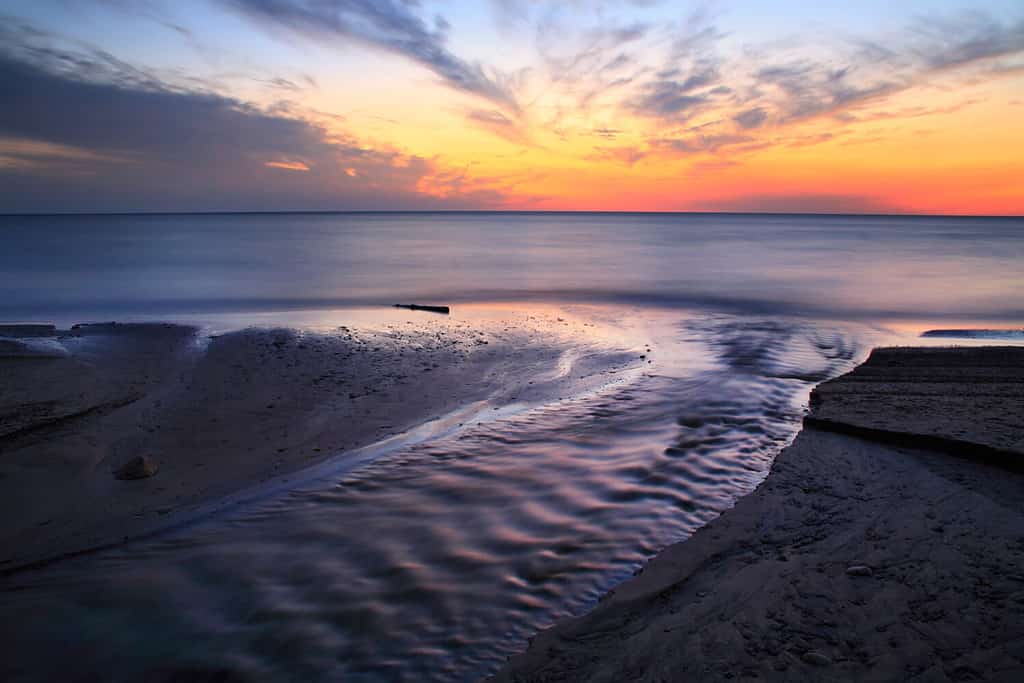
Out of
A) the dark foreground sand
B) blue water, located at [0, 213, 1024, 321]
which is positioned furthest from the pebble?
blue water, located at [0, 213, 1024, 321]

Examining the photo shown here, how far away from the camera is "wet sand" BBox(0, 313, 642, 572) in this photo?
5188mm

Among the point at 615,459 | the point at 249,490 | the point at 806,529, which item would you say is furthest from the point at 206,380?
the point at 806,529

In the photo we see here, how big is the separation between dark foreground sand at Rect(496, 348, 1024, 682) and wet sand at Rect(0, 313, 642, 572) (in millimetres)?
3900

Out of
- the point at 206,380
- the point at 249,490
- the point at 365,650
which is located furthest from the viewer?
the point at 206,380

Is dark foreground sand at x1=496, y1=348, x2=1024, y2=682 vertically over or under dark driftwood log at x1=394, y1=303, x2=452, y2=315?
under

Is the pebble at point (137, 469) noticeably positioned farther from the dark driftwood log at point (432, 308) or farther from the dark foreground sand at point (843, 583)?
the dark driftwood log at point (432, 308)

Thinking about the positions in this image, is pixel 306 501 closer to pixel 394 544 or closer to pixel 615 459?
pixel 394 544

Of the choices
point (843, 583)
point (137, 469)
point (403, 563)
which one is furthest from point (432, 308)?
point (843, 583)

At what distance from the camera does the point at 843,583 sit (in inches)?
143

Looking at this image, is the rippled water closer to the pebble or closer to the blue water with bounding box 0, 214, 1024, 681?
the blue water with bounding box 0, 214, 1024, 681

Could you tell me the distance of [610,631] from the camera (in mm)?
3393

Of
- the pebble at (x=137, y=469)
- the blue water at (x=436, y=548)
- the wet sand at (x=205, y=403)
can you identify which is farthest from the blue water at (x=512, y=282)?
the pebble at (x=137, y=469)

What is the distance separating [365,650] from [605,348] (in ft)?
31.2

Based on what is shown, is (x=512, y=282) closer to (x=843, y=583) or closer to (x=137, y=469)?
(x=137, y=469)
